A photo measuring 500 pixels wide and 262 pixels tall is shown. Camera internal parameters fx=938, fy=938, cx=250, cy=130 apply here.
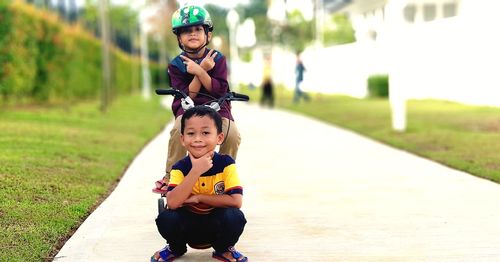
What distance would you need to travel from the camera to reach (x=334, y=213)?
8.29 metres

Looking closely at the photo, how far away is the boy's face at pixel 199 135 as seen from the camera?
18.9 ft

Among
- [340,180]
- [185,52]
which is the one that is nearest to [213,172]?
[185,52]

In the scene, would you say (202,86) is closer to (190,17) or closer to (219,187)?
(190,17)

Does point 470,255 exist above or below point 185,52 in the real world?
below

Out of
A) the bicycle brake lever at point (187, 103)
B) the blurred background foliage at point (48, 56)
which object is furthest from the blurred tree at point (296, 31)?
the bicycle brake lever at point (187, 103)

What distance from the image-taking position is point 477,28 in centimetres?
2548

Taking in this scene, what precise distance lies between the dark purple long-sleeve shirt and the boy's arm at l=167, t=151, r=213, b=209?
1.20 meters

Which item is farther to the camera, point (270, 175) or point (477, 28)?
point (477, 28)

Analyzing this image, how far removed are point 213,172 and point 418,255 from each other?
61.7 inches

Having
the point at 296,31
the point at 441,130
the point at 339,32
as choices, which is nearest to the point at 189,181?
the point at 441,130

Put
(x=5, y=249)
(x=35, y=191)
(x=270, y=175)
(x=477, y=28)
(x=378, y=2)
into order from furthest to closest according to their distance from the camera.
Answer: (x=378, y=2)
(x=477, y=28)
(x=270, y=175)
(x=35, y=191)
(x=5, y=249)

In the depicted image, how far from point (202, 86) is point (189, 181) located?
1.46m

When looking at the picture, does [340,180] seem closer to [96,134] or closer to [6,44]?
[96,134]

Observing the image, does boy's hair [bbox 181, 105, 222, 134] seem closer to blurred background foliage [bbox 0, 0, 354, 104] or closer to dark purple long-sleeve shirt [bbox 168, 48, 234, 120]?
dark purple long-sleeve shirt [bbox 168, 48, 234, 120]
